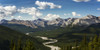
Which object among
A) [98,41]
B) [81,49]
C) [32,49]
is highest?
[32,49]

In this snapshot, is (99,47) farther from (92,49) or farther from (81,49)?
(81,49)

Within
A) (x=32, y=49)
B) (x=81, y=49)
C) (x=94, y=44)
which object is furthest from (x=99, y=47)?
(x=32, y=49)

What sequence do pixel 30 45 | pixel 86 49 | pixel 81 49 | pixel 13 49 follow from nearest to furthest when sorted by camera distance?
pixel 30 45 < pixel 13 49 < pixel 86 49 < pixel 81 49

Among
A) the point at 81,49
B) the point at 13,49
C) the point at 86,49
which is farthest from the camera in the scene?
the point at 81,49

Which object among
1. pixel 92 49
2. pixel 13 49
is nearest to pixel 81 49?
pixel 92 49

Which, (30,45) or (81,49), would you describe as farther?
(81,49)

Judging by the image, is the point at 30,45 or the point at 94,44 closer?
the point at 30,45

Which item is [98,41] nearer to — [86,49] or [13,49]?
[86,49]

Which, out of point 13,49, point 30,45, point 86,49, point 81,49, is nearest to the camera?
point 30,45

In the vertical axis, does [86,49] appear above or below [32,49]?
below
